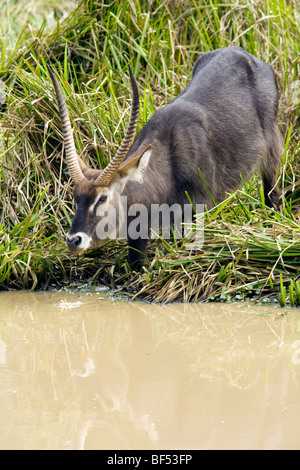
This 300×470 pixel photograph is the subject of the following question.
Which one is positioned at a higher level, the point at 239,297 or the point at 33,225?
the point at 33,225

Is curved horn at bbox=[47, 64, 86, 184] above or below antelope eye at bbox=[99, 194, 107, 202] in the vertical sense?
above

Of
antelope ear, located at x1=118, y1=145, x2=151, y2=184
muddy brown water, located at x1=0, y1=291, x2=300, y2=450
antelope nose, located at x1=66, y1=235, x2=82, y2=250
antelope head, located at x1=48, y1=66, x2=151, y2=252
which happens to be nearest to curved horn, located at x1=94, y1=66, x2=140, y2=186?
antelope head, located at x1=48, y1=66, x2=151, y2=252

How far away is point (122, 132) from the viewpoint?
5.49m

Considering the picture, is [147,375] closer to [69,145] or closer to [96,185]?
[96,185]

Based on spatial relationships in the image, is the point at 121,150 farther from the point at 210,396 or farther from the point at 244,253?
the point at 210,396

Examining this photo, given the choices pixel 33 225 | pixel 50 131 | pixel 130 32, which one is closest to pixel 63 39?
pixel 130 32

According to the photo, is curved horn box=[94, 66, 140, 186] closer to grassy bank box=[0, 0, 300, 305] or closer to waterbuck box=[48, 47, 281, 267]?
waterbuck box=[48, 47, 281, 267]

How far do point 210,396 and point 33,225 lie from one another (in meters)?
2.51

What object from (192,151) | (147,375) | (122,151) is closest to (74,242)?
(122,151)

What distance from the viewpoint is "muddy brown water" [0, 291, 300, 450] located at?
2557 millimetres

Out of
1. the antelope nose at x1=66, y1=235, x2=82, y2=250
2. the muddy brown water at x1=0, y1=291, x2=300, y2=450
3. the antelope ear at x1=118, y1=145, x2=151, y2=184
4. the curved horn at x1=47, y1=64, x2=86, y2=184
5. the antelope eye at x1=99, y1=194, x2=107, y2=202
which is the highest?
the curved horn at x1=47, y1=64, x2=86, y2=184

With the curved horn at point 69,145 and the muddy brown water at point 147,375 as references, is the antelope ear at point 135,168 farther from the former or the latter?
the muddy brown water at point 147,375

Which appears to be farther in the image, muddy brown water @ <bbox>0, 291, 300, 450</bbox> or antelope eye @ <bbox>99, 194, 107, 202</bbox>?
antelope eye @ <bbox>99, 194, 107, 202</bbox>

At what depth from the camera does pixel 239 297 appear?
4238mm
